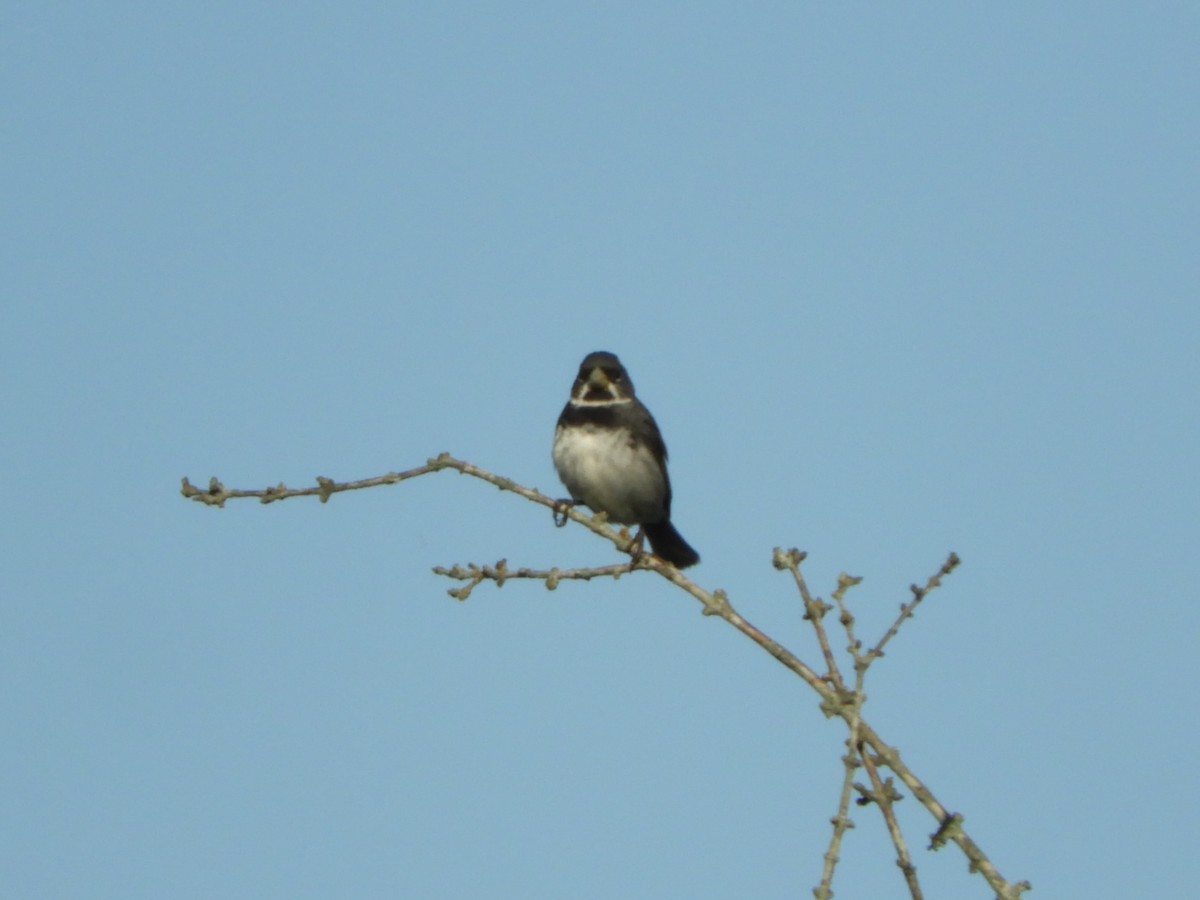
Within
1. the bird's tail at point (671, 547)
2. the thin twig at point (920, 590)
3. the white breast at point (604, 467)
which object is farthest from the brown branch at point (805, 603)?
the bird's tail at point (671, 547)

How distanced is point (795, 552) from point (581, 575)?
1.19 m

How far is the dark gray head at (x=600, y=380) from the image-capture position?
10641 mm

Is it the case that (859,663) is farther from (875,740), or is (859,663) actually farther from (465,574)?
(465,574)

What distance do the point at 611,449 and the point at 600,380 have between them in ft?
1.76

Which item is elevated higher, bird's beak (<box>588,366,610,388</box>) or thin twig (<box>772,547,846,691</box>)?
bird's beak (<box>588,366,610,388</box>)

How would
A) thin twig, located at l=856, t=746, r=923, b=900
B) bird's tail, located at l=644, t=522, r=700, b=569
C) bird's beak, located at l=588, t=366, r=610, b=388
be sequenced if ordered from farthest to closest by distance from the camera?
bird's tail, located at l=644, t=522, r=700, b=569 → bird's beak, located at l=588, t=366, r=610, b=388 → thin twig, located at l=856, t=746, r=923, b=900

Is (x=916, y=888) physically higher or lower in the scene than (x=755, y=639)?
lower

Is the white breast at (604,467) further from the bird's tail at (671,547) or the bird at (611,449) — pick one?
the bird's tail at (671,547)

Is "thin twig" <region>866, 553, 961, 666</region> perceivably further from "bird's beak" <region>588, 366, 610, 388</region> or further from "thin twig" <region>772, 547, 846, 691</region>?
"bird's beak" <region>588, 366, 610, 388</region>

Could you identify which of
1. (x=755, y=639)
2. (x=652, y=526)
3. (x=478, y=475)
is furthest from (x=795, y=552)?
(x=652, y=526)

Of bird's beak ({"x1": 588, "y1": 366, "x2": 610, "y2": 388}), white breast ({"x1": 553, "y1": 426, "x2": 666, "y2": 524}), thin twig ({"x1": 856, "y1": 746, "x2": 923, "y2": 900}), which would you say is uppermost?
bird's beak ({"x1": 588, "y1": 366, "x2": 610, "y2": 388})

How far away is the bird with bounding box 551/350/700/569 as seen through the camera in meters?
10.3

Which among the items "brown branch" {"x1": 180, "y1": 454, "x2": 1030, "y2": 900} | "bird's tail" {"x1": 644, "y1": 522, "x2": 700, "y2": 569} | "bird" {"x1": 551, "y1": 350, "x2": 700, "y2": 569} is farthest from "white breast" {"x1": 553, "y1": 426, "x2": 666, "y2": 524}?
"brown branch" {"x1": 180, "y1": 454, "x2": 1030, "y2": 900}

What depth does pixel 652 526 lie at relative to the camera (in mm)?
11242
